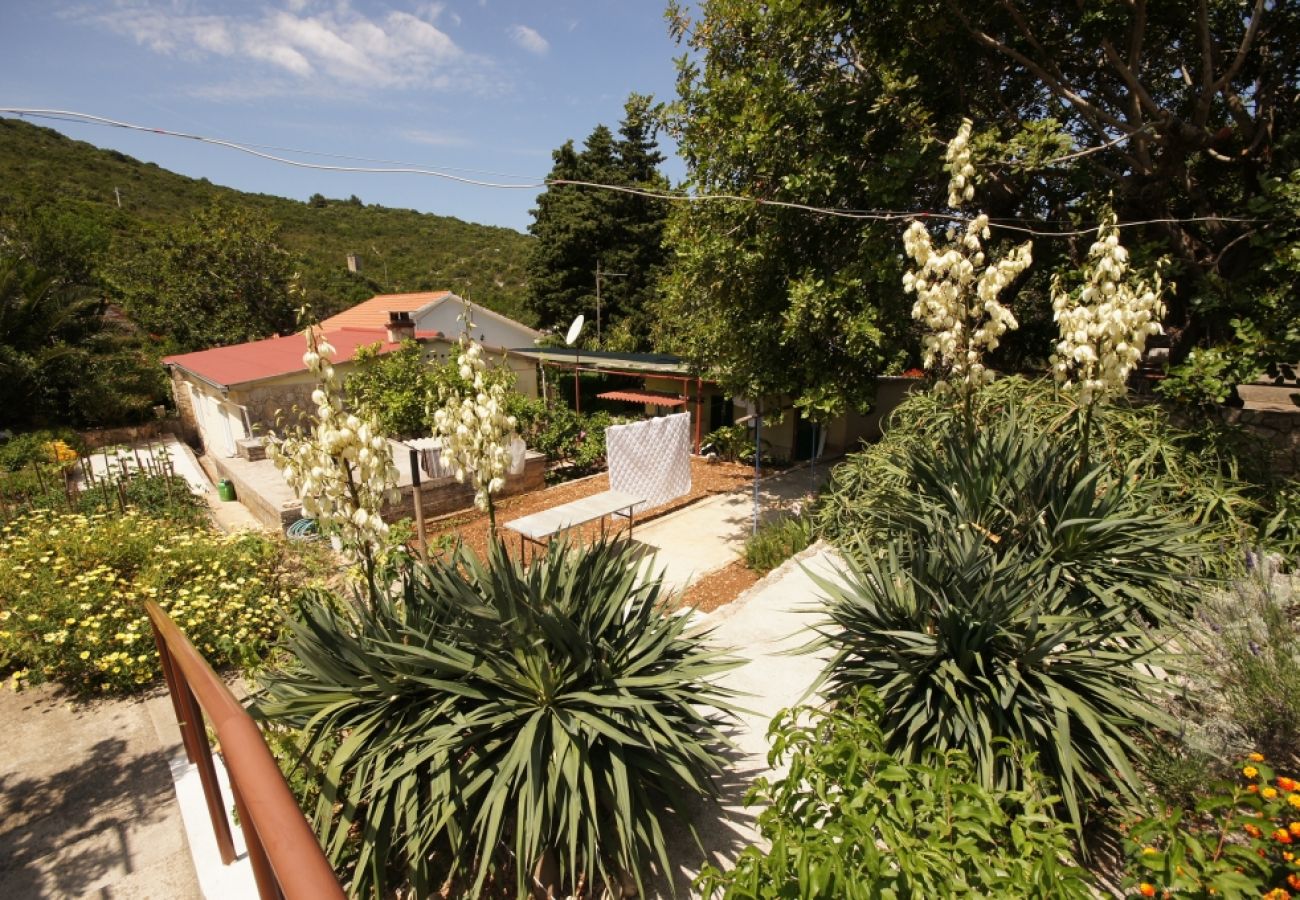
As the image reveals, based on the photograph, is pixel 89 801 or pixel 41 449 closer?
pixel 89 801

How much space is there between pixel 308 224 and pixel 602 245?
1349 inches

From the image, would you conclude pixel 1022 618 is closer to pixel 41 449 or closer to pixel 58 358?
pixel 41 449

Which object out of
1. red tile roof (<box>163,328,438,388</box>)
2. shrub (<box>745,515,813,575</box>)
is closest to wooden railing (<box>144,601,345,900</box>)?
shrub (<box>745,515,813,575</box>)

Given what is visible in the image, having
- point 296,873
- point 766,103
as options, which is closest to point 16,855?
point 296,873

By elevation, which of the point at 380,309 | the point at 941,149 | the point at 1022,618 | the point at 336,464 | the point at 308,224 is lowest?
the point at 1022,618

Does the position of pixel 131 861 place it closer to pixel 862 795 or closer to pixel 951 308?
pixel 862 795

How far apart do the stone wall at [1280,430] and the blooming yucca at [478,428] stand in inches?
319

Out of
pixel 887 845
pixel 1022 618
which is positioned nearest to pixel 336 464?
pixel 887 845

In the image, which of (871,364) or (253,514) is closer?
(871,364)

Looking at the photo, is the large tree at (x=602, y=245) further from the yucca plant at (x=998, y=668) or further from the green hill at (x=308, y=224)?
the yucca plant at (x=998, y=668)

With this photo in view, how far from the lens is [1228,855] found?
188 cm

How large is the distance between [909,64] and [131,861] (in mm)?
10142

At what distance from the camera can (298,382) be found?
14852 mm

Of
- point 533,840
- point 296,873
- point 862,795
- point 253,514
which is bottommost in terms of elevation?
point 253,514
